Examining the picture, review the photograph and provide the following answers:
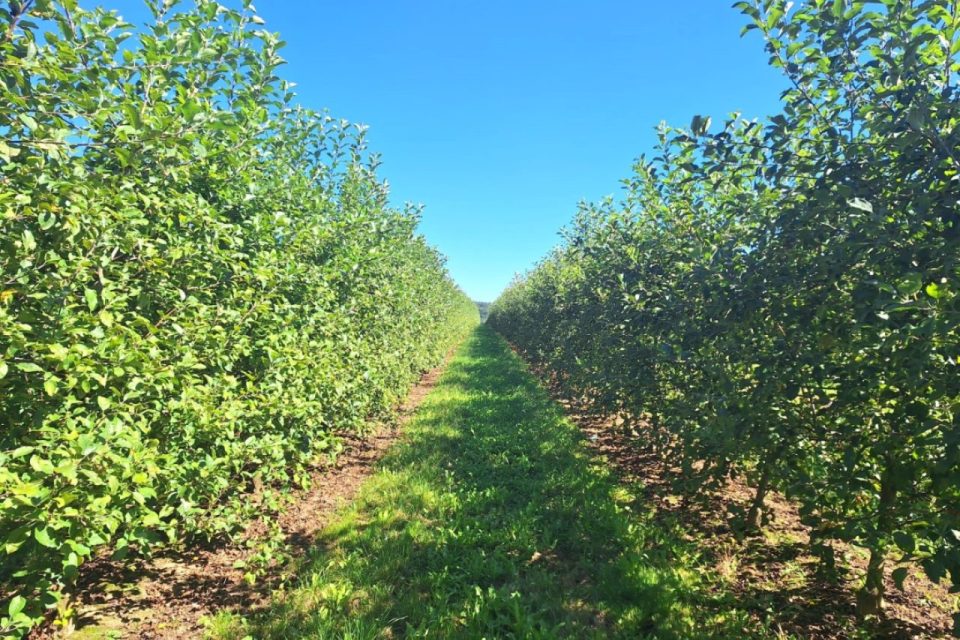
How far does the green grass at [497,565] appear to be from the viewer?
3.30 m

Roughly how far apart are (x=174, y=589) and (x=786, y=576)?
16.8 feet

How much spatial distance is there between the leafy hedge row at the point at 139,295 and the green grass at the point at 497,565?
1.04m

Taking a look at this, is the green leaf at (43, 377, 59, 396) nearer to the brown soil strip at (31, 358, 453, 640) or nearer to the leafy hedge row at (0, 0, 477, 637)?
the leafy hedge row at (0, 0, 477, 637)

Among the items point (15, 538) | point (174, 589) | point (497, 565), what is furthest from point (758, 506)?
point (15, 538)

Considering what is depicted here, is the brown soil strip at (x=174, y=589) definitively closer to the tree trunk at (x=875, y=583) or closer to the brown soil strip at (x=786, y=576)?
the brown soil strip at (x=786, y=576)

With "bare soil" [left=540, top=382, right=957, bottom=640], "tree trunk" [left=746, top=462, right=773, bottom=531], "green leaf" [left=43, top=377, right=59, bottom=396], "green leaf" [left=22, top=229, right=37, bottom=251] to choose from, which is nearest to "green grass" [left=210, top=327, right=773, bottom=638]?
"bare soil" [left=540, top=382, right=957, bottom=640]

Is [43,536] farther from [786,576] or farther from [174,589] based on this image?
[786,576]

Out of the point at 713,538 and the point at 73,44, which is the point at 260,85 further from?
the point at 713,538

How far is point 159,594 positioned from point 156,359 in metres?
2.23

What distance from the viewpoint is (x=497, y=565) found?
4.05 m

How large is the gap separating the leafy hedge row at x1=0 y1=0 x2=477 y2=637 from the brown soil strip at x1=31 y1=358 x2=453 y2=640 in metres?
0.40

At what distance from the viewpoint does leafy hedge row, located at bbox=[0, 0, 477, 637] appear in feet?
6.66

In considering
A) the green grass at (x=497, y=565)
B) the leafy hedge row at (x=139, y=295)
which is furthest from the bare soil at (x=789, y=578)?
the leafy hedge row at (x=139, y=295)

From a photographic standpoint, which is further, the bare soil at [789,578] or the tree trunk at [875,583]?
the bare soil at [789,578]
